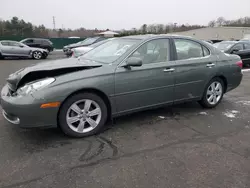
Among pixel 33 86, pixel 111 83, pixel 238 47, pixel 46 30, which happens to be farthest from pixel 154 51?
pixel 46 30

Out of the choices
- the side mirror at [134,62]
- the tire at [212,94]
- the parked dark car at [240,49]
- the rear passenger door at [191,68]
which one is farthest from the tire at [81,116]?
the parked dark car at [240,49]

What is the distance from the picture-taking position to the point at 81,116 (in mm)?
3480

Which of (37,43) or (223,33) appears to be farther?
(223,33)

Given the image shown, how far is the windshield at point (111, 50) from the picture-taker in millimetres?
3908

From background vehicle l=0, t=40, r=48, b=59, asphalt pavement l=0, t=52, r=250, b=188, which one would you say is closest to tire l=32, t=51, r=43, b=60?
background vehicle l=0, t=40, r=48, b=59

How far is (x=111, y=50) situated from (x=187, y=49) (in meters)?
1.48

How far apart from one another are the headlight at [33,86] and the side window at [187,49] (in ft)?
7.76

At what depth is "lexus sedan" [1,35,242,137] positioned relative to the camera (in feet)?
10.4

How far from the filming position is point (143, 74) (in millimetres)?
3861

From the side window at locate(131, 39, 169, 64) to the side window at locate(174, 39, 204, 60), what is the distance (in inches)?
10.3

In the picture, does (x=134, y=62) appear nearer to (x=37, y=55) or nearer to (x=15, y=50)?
(x=15, y=50)

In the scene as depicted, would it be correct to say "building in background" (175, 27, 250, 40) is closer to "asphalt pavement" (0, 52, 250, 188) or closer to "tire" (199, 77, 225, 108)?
"tire" (199, 77, 225, 108)

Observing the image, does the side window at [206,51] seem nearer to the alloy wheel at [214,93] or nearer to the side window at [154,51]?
the alloy wheel at [214,93]

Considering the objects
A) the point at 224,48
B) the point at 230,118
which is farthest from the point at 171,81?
the point at 224,48
